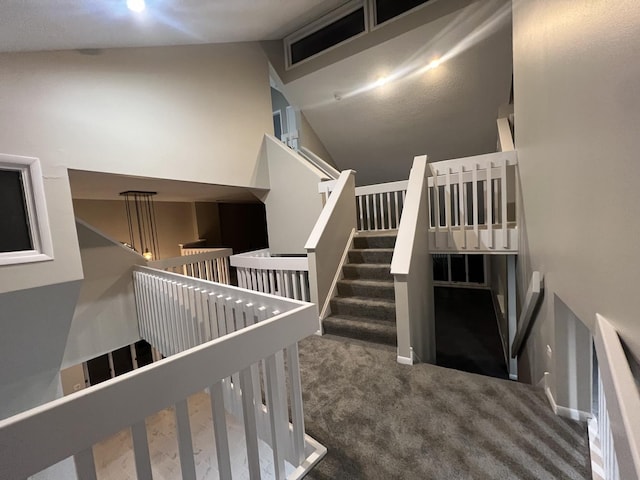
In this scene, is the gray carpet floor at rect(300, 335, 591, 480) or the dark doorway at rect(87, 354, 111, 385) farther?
the dark doorway at rect(87, 354, 111, 385)

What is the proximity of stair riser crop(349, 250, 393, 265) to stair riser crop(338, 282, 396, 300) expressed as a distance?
0.46 meters

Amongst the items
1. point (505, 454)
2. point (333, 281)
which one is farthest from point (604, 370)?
point (333, 281)

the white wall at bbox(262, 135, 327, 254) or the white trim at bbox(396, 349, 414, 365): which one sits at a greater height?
the white wall at bbox(262, 135, 327, 254)

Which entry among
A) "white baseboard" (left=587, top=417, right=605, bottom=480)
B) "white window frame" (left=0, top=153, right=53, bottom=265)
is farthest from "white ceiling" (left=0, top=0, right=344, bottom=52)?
"white baseboard" (left=587, top=417, right=605, bottom=480)

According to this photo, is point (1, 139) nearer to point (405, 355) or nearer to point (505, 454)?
point (405, 355)

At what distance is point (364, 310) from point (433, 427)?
139cm

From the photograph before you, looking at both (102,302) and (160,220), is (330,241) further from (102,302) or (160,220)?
(160,220)

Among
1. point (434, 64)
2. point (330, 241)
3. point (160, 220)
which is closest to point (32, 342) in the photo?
point (330, 241)

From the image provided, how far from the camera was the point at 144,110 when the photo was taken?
3010 millimetres

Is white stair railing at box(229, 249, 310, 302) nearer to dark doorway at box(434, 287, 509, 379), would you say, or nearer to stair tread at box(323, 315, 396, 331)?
stair tread at box(323, 315, 396, 331)

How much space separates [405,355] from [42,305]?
3.33 meters

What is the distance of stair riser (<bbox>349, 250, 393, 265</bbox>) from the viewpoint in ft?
11.0

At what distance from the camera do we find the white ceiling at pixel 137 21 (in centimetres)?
181

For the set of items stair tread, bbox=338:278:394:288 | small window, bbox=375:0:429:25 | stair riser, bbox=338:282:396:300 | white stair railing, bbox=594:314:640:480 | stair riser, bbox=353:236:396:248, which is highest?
small window, bbox=375:0:429:25
